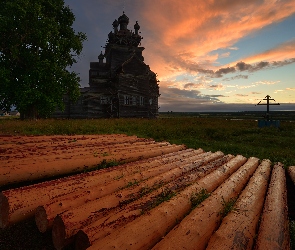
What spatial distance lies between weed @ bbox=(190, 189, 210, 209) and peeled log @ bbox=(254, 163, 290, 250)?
0.91 metres

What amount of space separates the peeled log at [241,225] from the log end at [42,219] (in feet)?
6.55

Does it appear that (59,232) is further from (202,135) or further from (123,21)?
(123,21)

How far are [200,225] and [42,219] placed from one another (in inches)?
80.8

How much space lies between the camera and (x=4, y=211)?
104 inches

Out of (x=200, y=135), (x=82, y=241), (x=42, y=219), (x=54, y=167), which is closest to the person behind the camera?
(x=82, y=241)

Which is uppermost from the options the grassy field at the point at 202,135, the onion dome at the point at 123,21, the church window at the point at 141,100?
the onion dome at the point at 123,21

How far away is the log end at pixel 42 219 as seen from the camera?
2492 mm

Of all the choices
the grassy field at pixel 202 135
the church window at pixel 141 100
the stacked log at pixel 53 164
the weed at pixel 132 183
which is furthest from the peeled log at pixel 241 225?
the church window at pixel 141 100

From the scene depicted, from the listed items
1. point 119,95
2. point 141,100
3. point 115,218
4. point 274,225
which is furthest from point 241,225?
point 141,100

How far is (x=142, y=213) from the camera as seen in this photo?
2.80 meters

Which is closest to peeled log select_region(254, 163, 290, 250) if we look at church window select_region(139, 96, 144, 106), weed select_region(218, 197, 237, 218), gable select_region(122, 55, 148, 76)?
weed select_region(218, 197, 237, 218)

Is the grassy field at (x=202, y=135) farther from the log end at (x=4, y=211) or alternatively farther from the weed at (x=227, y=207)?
the log end at (x=4, y=211)

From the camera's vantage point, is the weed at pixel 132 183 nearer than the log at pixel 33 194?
No

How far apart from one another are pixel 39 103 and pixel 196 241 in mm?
20014
